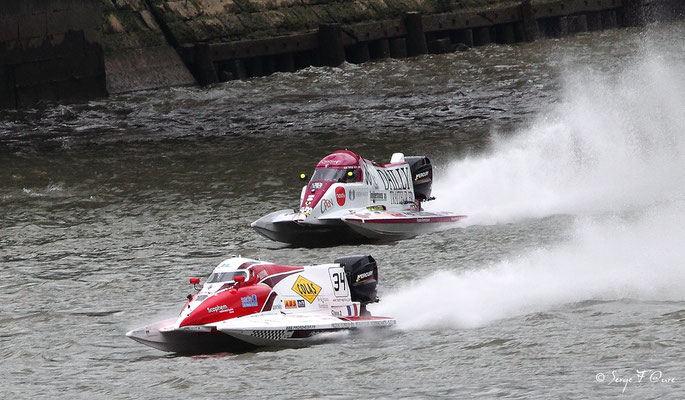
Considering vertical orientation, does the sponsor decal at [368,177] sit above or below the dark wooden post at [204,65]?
below

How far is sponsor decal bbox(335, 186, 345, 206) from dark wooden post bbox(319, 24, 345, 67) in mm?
18615

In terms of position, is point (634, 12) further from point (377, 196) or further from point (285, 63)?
point (377, 196)

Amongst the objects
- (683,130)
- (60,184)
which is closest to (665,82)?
(683,130)

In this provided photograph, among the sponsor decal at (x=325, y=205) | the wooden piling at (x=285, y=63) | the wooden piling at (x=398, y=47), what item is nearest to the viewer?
the sponsor decal at (x=325, y=205)

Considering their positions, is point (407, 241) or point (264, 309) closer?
point (264, 309)

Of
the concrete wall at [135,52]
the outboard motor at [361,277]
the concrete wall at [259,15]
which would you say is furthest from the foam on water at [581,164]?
the concrete wall at [135,52]

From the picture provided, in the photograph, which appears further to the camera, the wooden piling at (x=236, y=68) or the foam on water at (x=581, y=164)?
the wooden piling at (x=236, y=68)

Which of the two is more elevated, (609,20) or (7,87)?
(609,20)

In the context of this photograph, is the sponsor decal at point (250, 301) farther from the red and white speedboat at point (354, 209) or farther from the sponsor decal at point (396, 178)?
the sponsor decal at point (396, 178)

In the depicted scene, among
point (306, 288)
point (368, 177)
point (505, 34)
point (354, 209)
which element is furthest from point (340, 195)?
point (505, 34)

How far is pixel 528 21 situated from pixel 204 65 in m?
12.7

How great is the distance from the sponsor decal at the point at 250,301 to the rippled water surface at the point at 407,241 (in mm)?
598

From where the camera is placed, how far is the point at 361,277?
1462 cm

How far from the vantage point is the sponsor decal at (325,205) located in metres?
20.0
